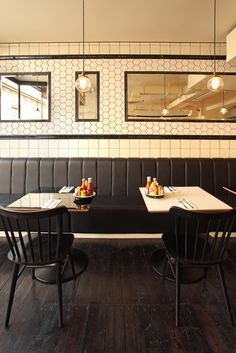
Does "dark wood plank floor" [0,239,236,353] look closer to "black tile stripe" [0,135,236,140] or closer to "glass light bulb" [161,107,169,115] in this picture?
"black tile stripe" [0,135,236,140]

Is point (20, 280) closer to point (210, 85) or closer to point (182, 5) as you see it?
point (210, 85)

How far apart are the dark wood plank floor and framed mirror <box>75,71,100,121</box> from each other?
2064 millimetres

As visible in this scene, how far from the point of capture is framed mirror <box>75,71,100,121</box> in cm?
351

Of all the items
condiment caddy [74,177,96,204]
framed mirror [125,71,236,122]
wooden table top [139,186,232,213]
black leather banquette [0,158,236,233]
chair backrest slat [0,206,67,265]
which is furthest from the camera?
framed mirror [125,71,236,122]

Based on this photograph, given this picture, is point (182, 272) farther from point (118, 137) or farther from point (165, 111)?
point (165, 111)

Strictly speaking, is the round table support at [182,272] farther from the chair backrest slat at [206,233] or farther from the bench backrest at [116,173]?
the bench backrest at [116,173]

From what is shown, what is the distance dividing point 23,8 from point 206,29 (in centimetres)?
216

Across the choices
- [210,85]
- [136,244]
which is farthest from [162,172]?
[210,85]

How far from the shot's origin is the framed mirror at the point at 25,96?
139 inches

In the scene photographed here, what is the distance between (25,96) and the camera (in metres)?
3.55

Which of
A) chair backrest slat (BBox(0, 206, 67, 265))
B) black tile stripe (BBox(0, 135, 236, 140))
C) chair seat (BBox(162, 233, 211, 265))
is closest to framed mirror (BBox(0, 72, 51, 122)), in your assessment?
black tile stripe (BBox(0, 135, 236, 140))

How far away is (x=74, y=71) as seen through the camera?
11.5ft

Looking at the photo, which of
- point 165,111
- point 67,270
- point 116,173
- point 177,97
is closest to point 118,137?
point 116,173

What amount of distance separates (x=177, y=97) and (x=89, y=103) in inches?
49.5
